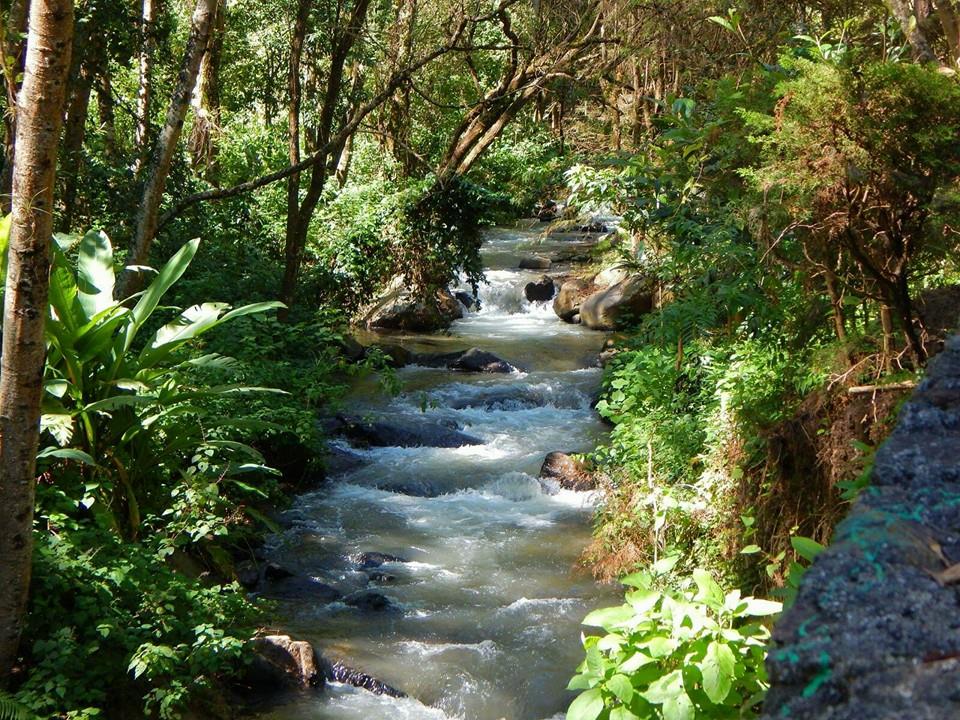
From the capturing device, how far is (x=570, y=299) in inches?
648

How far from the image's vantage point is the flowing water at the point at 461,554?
18.6 feet

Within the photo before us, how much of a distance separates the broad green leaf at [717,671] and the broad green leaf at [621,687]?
21 centimetres

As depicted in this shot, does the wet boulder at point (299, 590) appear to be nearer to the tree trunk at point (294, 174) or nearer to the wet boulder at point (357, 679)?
the wet boulder at point (357, 679)

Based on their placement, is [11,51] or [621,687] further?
[11,51]

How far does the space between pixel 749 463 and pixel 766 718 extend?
4559mm

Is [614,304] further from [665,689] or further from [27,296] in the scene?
[665,689]

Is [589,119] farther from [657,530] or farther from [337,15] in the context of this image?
[657,530]

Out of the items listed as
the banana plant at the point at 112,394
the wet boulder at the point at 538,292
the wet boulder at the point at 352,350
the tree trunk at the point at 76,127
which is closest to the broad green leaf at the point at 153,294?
the banana plant at the point at 112,394

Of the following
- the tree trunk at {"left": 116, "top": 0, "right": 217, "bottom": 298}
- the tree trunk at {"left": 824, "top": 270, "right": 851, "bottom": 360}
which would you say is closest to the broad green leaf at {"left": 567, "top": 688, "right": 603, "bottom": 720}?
the tree trunk at {"left": 824, "top": 270, "right": 851, "bottom": 360}

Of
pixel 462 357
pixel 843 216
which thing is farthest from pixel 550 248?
pixel 843 216

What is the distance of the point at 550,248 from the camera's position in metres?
20.7

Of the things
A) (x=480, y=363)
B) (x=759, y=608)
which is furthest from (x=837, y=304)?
(x=480, y=363)

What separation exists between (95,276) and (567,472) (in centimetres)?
473

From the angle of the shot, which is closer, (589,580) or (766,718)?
(766,718)
